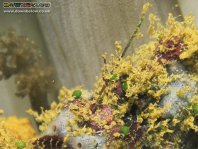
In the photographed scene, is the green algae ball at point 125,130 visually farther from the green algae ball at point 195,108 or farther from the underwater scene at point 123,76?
Result: the green algae ball at point 195,108

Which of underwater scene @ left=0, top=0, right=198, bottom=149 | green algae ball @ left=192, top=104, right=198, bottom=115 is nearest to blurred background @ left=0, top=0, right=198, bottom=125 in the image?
underwater scene @ left=0, top=0, right=198, bottom=149

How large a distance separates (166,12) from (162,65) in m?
0.40

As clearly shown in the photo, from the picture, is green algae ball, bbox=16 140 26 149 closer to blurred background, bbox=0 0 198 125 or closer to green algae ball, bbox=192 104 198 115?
blurred background, bbox=0 0 198 125

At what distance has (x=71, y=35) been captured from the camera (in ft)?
9.14

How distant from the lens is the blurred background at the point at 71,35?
2330mm

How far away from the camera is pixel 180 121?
79.6 inches

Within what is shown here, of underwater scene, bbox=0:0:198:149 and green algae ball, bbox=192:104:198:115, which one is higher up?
underwater scene, bbox=0:0:198:149

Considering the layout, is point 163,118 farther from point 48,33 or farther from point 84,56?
point 48,33

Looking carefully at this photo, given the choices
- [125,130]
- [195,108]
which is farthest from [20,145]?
[195,108]

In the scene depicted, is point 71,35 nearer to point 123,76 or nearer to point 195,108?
point 123,76

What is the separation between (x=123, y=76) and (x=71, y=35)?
2.60 ft

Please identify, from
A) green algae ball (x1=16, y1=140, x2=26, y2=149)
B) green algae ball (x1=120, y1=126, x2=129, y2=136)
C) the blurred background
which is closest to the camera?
green algae ball (x1=120, y1=126, x2=129, y2=136)

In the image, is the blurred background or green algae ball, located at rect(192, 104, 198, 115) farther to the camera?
the blurred background

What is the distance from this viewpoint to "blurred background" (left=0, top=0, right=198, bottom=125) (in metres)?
2.33
